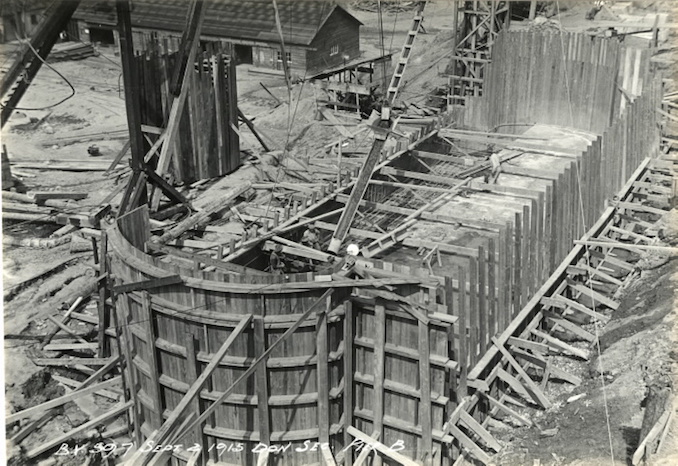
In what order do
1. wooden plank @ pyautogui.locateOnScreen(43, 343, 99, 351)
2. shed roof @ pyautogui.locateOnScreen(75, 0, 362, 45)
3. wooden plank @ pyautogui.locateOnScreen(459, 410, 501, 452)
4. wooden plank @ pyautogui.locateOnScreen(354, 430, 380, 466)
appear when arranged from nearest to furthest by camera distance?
wooden plank @ pyautogui.locateOnScreen(354, 430, 380, 466), wooden plank @ pyautogui.locateOnScreen(459, 410, 501, 452), wooden plank @ pyautogui.locateOnScreen(43, 343, 99, 351), shed roof @ pyautogui.locateOnScreen(75, 0, 362, 45)

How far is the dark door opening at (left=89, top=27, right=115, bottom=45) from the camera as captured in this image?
48156mm

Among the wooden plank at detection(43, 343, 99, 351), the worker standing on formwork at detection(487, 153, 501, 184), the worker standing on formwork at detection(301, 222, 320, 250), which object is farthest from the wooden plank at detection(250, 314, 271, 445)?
the worker standing on formwork at detection(487, 153, 501, 184)

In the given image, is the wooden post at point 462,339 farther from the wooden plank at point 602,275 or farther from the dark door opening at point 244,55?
the dark door opening at point 244,55

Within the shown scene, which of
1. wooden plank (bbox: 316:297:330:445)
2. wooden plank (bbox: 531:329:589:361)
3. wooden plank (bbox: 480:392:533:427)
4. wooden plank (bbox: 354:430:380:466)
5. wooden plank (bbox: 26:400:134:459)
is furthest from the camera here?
wooden plank (bbox: 531:329:589:361)

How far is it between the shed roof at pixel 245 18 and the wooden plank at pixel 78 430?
1111 inches

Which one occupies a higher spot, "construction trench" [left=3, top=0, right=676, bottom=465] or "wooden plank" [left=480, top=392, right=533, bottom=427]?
"construction trench" [left=3, top=0, right=676, bottom=465]

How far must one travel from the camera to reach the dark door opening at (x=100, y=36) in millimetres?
48156

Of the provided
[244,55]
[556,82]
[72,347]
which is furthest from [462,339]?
[244,55]

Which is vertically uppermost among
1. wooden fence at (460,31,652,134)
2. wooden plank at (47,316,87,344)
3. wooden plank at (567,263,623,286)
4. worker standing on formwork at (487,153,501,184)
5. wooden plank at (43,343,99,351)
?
wooden fence at (460,31,652,134)

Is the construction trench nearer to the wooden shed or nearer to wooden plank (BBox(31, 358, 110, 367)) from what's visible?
wooden plank (BBox(31, 358, 110, 367))

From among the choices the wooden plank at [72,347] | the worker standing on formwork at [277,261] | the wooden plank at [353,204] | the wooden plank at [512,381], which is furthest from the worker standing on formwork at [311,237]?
the wooden plank at [72,347]

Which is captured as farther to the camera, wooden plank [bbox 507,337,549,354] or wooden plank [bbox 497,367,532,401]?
wooden plank [bbox 507,337,549,354]

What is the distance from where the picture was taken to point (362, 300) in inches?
494

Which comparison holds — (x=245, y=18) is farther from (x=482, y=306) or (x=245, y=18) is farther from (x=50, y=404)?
(x=50, y=404)
